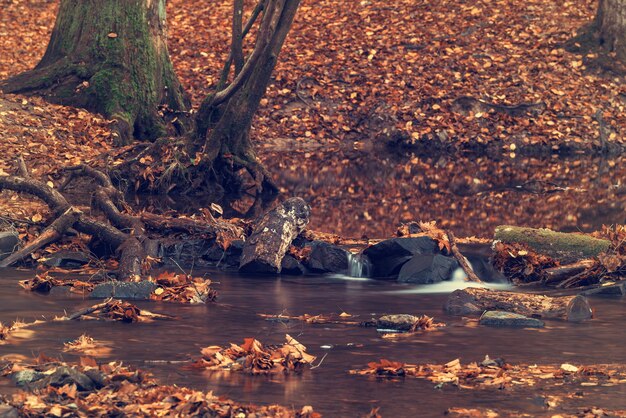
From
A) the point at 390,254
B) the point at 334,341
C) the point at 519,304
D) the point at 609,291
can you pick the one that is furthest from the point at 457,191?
the point at 334,341

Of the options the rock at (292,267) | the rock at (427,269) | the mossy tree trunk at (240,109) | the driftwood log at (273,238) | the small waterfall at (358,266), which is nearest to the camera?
→ the rock at (427,269)

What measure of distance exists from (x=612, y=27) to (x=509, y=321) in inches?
855

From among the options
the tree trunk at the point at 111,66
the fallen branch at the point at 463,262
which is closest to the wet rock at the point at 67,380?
the fallen branch at the point at 463,262

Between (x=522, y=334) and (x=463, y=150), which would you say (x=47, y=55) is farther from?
(x=522, y=334)

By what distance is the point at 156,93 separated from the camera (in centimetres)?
2311

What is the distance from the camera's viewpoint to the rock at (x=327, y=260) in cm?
1408

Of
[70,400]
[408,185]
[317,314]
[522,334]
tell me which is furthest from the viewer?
[408,185]

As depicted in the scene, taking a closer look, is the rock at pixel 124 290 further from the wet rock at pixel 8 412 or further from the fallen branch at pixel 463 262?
the wet rock at pixel 8 412

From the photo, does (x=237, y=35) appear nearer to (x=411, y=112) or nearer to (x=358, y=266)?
(x=358, y=266)

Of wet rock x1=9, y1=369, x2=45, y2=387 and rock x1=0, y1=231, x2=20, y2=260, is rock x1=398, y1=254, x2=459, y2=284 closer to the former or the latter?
rock x1=0, y1=231, x2=20, y2=260

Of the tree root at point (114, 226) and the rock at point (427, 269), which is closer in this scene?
the tree root at point (114, 226)

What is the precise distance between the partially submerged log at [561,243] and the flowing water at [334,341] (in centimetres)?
145

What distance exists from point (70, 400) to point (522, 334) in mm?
4493

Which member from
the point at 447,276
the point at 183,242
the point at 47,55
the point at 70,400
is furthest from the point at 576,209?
the point at 70,400
